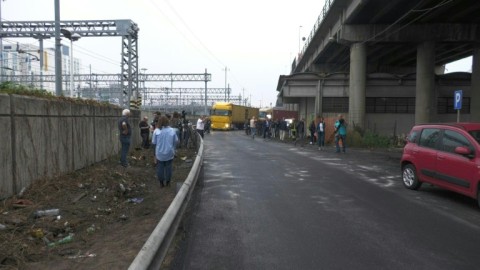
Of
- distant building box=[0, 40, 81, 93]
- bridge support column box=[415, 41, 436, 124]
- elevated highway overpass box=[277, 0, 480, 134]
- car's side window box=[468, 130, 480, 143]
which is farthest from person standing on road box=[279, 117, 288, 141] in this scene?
car's side window box=[468, 130, 480, 143]

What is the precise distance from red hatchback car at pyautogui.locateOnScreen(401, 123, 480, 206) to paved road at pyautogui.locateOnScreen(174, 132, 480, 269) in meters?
0.36

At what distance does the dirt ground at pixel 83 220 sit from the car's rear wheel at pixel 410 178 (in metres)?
5.62

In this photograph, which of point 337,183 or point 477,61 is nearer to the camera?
point 337,183

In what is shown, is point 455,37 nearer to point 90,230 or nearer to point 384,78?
point 384,78

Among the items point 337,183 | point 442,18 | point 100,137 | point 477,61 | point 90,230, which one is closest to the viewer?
point 90,230

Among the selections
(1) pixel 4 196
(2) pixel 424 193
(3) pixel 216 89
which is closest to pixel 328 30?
(2) pixel 424 193

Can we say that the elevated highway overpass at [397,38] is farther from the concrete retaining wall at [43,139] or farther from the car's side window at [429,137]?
the concrete retaining wall at [43,139]

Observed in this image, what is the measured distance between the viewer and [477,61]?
32156 millimetres

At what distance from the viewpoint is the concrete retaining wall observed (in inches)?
336

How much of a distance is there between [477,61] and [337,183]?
83.8ft

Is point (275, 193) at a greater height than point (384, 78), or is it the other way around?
point (384, 78)

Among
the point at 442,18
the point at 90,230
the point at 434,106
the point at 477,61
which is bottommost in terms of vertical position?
the point at 90,230

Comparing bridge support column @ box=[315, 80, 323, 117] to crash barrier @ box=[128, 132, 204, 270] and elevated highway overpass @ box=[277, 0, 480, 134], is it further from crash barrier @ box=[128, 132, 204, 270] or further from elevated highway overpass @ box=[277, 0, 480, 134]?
crash barrier @ box=[128, 132, 204, 270]

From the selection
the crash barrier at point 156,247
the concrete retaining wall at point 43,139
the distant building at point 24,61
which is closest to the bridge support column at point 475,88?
the concrete retaining wall at point 43,139
